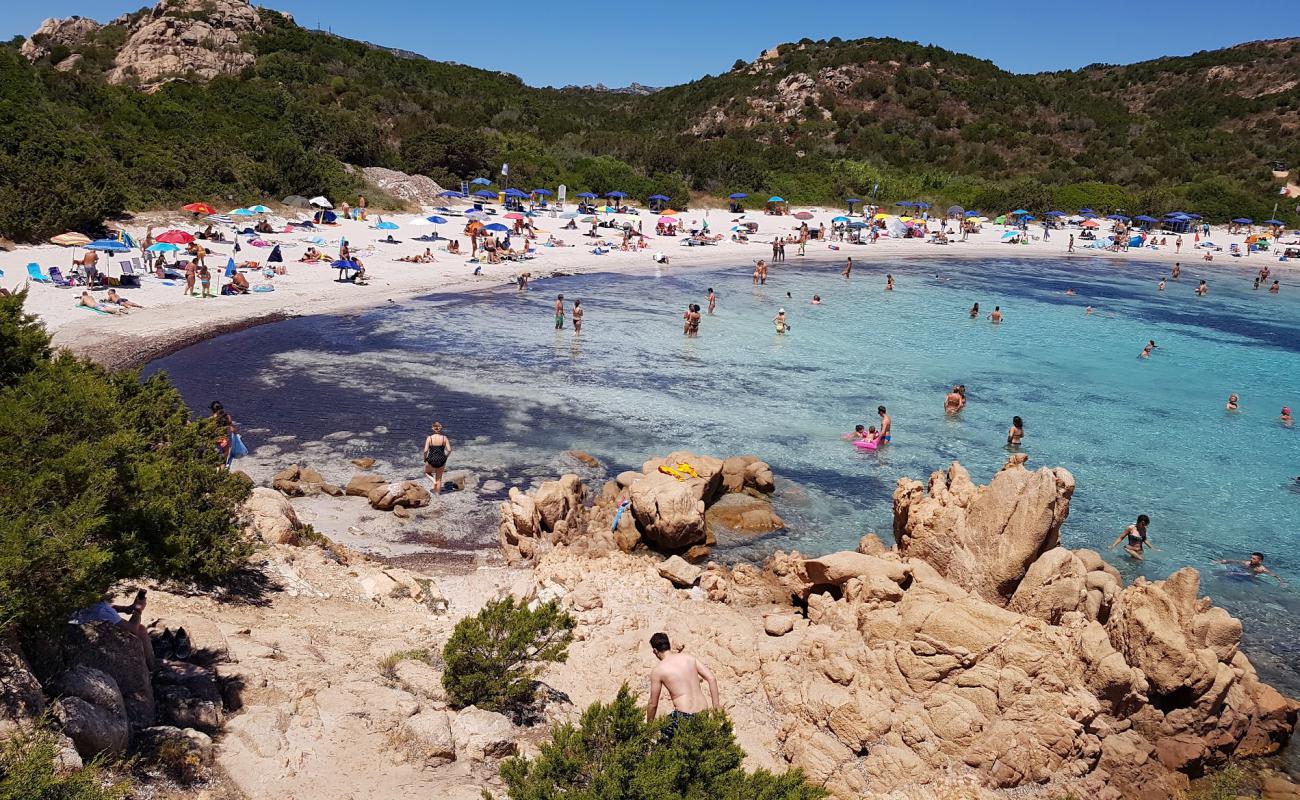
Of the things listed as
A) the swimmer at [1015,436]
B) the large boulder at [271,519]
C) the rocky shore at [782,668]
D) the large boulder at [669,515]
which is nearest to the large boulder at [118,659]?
the rocky shore at [782,668]

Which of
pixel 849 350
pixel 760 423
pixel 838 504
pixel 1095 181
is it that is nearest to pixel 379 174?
pixel 849 350

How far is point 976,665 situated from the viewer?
316 inches

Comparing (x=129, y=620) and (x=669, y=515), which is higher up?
(x=129, y=620)

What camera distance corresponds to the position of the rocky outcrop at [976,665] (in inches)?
299

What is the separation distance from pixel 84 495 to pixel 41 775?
2.36 m

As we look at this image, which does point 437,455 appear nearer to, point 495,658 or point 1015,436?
point 495,658

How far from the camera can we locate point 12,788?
3.98 metres

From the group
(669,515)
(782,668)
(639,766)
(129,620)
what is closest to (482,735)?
(639,766)

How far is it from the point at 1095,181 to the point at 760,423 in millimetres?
65428

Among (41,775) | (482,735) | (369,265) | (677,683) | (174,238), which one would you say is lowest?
(482,735)

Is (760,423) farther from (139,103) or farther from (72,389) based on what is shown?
(139,103)

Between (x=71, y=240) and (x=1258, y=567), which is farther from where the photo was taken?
(x=71, y=240)

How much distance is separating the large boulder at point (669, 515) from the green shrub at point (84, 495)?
5429mm

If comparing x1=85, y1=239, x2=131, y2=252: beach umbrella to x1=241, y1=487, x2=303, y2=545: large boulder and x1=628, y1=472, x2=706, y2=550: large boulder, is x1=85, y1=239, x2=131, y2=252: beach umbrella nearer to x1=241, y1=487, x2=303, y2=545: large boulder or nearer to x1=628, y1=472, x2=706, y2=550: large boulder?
x1=241, y1=487, x2=303, y2=545: large boulder
